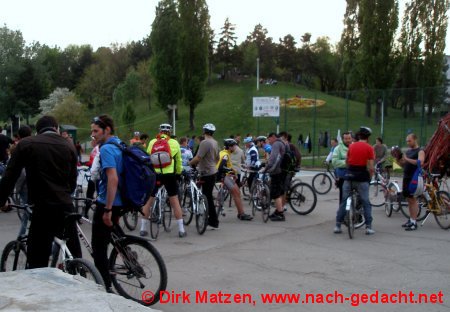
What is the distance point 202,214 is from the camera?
9.84 m

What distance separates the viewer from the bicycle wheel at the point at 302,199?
493 inches

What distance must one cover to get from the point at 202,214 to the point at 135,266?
4244 millimetres

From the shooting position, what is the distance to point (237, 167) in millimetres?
14102

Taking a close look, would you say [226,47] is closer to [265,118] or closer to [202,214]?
[265,118]

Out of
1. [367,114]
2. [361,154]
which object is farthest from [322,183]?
[367,114]

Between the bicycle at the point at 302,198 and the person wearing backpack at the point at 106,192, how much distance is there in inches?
293

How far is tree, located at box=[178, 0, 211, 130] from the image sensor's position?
50.3 metres

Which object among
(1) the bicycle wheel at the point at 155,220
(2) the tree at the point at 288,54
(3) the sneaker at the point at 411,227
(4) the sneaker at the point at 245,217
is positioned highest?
(2) the tree at the point at 288,54

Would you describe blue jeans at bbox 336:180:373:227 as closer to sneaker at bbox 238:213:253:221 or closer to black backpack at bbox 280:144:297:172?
black backpack at bbox 280:144:297:172

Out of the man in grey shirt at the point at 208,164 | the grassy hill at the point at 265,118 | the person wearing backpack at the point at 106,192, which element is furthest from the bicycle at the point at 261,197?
the grassy hill at the point at 265,118

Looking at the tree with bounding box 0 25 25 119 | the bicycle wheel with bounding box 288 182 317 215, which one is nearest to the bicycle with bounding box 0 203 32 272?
the bicycle wheel with bounding box 288 182 317 215

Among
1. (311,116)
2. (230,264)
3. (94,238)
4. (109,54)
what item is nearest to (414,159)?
(230,264)

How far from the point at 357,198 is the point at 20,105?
63.1m

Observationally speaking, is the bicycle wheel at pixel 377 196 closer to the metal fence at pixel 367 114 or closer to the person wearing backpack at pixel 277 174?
the person wearing backpack at pixel 277 174
